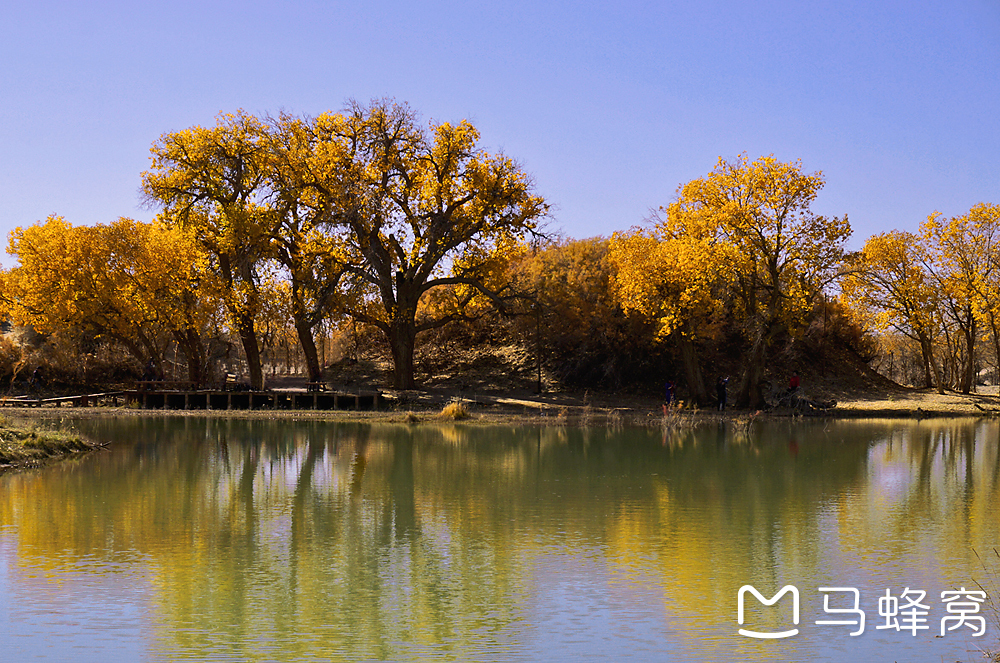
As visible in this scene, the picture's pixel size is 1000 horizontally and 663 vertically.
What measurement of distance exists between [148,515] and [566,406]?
100ft

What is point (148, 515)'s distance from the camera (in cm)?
1678

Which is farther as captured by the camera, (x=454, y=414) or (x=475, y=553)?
(x=454, y=414)

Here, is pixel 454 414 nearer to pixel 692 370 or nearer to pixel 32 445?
pixel 692 370

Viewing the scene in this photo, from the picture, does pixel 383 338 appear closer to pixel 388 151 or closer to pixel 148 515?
pixel 388 151

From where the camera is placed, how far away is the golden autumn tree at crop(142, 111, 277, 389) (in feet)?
155

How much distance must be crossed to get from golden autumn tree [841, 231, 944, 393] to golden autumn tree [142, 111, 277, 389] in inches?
1155

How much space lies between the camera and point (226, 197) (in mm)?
48375

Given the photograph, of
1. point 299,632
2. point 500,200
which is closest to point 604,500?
point 299,632

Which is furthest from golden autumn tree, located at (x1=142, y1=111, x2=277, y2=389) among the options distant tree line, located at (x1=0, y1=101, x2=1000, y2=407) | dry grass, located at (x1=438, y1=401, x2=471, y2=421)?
dry grass, located at (x1=438, y1=401, x2=471, y2=421)

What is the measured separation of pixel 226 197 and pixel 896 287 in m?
33.8

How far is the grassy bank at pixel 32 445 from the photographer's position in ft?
74.5

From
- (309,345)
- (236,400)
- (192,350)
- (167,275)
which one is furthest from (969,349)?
(167,275)

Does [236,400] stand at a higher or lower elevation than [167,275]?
lower

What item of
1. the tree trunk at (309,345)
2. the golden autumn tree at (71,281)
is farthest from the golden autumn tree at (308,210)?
the golden autumn tree at (71,281)
